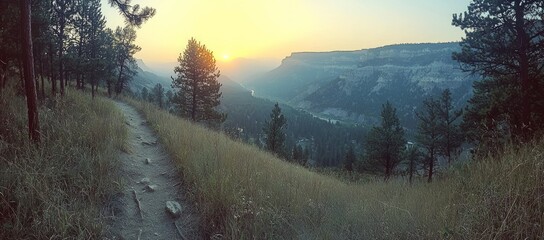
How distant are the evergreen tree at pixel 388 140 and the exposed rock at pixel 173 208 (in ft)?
88.9

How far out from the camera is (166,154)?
25.7 feet

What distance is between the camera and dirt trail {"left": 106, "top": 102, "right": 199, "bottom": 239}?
4.12m

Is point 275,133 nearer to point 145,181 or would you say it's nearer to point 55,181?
point 145,181

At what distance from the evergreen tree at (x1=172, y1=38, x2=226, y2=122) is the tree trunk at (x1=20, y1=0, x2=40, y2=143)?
2183 centimetres

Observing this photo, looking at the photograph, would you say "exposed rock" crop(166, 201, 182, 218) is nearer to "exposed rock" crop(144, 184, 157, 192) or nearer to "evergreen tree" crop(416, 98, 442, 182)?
"exposed rock" crop(144, 184, 157, 192)

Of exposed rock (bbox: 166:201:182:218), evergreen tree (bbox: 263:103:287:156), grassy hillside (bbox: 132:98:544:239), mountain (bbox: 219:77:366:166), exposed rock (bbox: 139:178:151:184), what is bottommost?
mountain (bbox: 219:77:366:166)

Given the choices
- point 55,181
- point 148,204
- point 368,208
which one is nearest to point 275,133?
point 148,204

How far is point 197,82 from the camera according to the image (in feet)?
91.5

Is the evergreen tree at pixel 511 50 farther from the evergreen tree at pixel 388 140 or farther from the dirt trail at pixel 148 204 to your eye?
the evergreen tree at pixel 388 140

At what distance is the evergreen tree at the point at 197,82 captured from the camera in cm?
2712

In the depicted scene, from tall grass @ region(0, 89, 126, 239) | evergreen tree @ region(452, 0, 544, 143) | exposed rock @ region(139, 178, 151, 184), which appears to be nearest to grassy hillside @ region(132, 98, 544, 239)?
exposed rock @ region(139, 178, 151, 184)

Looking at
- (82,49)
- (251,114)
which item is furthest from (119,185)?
(251,114)

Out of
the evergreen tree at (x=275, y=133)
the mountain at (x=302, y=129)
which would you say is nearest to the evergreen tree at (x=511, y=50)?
the evergreen tree at (x=275, y=133)

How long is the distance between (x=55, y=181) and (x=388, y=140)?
29007mm
